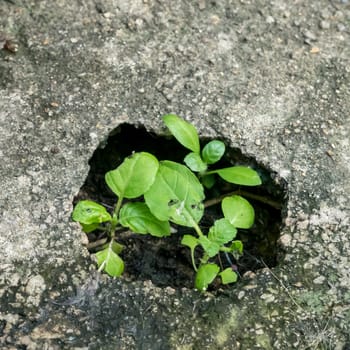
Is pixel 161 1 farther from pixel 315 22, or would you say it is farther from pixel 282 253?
pixel 282 253

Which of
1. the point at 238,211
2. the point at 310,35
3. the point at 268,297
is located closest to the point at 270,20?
the point at 310,35

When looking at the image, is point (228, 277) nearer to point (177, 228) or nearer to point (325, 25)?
point (177, 228)

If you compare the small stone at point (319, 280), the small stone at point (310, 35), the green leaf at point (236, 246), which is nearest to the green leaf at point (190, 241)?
the green leaf at point (236, 246)

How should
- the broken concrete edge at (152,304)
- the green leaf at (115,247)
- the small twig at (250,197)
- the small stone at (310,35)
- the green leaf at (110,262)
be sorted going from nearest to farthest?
the broken concrete edge at (152,304), the green leaf at (110,262), the green leaf at (115,247), the small twig at (250,197), the small stone at (310,35)

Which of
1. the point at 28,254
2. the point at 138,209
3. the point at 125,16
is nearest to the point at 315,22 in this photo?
the point at 125,16

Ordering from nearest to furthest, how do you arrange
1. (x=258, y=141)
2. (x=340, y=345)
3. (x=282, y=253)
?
1. (x=340, y=345)
2. (x=282, y=253)
3. (x=258, y=141)

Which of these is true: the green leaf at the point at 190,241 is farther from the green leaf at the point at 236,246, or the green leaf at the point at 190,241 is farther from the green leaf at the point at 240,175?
the green leaf at the point at 240,175
